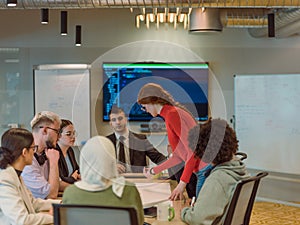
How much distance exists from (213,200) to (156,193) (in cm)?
67

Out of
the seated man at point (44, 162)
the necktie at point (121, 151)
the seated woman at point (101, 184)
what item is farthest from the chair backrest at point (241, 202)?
the necktie at point (121, 151)

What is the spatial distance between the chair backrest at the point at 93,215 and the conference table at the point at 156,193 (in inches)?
19.0

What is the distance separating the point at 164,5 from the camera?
14.1 ft

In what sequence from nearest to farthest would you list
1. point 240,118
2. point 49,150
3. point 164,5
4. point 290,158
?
1. point 49,150
2. point 164,5
3. point 290,158
4. point 240,118

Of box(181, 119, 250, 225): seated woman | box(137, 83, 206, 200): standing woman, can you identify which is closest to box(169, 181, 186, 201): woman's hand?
box(137, 83, 206, 200): standing woman

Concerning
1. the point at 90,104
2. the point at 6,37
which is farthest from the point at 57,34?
the point at 90,104

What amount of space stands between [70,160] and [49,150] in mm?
620

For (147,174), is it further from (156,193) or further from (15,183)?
(15,183)

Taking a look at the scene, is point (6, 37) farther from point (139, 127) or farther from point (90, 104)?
point (139, 127)

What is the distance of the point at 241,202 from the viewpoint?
2.42m

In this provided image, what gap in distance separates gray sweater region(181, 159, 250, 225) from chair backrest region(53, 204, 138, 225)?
504mm

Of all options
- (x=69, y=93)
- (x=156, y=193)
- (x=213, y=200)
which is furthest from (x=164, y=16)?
(x=213, y=200)

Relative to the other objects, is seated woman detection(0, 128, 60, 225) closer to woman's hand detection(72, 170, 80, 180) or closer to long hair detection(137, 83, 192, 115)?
woman's hand detection(72, 170, 80, 180)

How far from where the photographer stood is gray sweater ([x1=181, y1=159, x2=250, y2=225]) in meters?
2.26
